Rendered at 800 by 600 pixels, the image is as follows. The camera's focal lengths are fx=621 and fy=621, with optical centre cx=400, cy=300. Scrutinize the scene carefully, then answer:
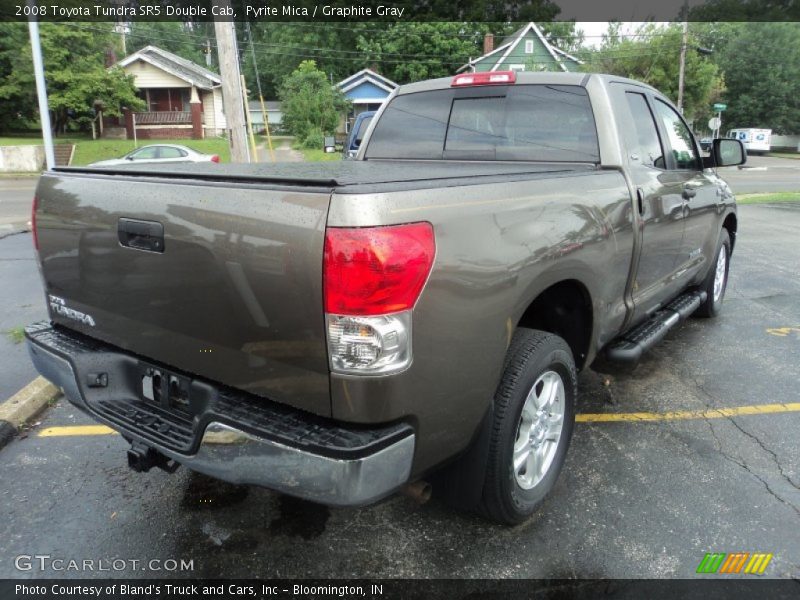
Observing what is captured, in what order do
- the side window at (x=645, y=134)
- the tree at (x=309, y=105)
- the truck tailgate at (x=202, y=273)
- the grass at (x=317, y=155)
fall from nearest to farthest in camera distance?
the truck tailgate at (x=202, y=273) → the side window at (x=645, y=134) → the grass at (x=317, y=155) → the tree at (x=309, y=105)

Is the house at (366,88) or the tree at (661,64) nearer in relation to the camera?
the tree at (661,64)

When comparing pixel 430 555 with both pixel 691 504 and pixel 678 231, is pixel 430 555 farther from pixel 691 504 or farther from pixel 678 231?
pixel 678 231

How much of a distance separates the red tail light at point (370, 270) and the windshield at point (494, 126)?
198 centimetres

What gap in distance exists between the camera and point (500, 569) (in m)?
2.51

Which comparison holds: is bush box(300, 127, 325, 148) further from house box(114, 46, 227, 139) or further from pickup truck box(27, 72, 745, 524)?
pickup truck box(27, 72, 745, 524)

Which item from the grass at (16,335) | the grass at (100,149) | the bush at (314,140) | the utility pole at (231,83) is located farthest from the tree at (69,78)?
the grass at (16,335)

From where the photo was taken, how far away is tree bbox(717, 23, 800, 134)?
5028cm

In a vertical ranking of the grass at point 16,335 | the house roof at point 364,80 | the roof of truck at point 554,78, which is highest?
the house roof at point 364,80

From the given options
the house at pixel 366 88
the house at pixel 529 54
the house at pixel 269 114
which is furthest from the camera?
the house at pixel 269 114

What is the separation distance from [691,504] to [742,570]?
0.46m

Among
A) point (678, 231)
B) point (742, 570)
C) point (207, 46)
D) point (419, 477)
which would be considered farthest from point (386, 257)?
point (207, 46)

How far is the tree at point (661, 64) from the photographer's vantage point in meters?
37.7

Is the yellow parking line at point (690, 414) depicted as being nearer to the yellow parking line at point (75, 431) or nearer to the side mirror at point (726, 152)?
the side mirror at point (726, 152)

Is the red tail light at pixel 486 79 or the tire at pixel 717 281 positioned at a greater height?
the red tail light at pixel 486 79
